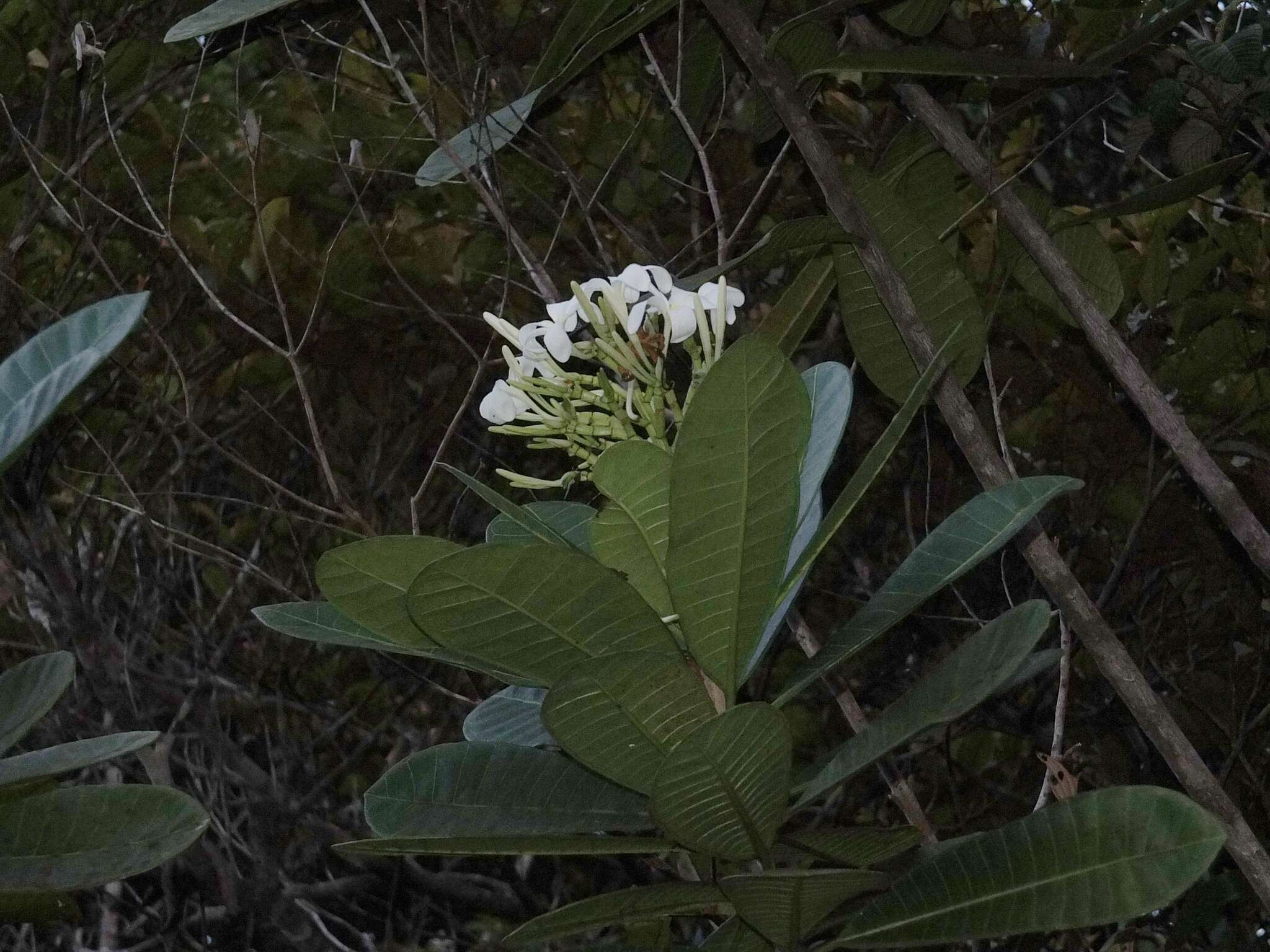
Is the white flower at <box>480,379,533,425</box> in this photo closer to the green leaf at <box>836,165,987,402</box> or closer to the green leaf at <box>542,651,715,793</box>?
the green leaf at <box>542,651,715,793</box>

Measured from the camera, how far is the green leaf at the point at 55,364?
30.4 inches

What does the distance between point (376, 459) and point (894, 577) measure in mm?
1746

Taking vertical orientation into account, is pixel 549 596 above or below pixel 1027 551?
above

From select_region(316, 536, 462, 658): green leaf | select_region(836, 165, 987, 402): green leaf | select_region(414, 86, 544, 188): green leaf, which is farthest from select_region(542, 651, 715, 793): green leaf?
select_region(414, 86, 544, 188): green leaf

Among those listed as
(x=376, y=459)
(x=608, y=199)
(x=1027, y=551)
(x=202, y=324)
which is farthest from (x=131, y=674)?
(x=1027, y=551)

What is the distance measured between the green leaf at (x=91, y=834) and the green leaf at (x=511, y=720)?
0.21 metres

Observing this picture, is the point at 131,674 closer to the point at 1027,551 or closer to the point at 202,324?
the point at 202,324

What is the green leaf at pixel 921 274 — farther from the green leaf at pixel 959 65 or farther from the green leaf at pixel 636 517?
the green leaf at pixel 636 517

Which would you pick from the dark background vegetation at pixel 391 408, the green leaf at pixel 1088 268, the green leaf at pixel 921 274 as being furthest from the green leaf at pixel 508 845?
the dark background vegetation at pixel 391 408

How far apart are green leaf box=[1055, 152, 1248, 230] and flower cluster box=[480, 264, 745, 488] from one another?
512mm

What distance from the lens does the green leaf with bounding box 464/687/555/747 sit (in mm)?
947

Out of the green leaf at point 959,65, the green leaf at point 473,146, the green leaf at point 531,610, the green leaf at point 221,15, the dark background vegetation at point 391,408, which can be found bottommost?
the dark background vegetation at point 391,408

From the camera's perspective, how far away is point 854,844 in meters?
0.79

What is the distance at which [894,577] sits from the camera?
2.78ft
